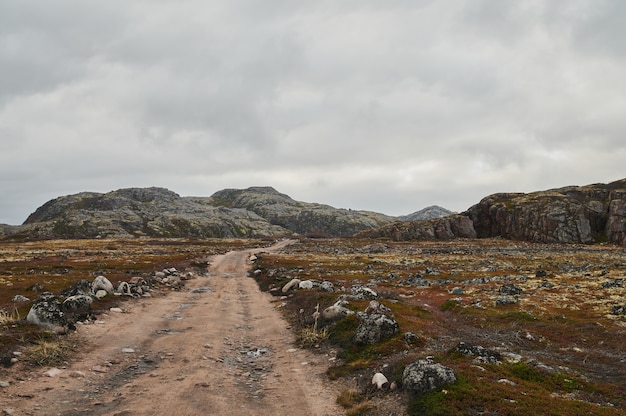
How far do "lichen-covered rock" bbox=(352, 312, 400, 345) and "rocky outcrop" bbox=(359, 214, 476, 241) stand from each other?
140 metres

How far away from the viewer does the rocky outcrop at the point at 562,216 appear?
116 metres

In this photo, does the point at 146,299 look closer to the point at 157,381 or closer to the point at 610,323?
the point at 157,381

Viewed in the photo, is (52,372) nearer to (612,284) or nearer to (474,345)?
(474,345)

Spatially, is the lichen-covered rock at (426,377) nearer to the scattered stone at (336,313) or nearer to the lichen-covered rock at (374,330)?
the lichen-covered rock at (374,330)

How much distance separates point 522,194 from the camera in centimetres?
15838

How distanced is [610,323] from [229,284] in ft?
120

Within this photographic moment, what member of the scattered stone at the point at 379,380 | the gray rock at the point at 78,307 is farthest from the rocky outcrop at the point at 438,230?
the scattered stone at the point at 379,380

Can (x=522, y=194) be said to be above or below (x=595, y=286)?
above

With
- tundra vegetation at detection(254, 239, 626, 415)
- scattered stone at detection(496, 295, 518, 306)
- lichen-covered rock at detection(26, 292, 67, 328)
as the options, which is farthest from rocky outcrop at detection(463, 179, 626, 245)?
lichen-covered rock at detection(26, 292, 67, 328)

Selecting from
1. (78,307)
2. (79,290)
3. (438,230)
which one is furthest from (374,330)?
(438,230)

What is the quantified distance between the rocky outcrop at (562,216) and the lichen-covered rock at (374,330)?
119 meters

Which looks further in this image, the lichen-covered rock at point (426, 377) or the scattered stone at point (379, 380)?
the scattered stone at point (379, 380)

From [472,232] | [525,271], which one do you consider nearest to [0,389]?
[525,271]

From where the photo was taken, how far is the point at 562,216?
123312 mm
